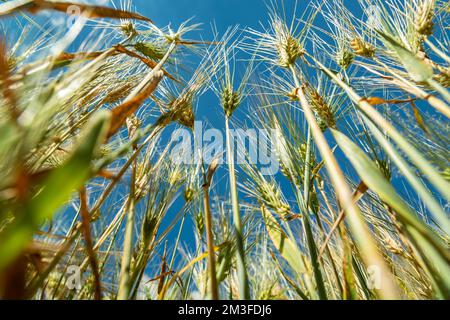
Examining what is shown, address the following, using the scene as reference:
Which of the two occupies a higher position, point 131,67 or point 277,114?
point 131,67

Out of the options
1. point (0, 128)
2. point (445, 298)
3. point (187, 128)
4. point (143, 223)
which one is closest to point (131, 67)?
point (187, 128)

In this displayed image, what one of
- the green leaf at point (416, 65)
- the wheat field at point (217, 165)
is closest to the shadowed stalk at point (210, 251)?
the wheat field at point (217, 165)

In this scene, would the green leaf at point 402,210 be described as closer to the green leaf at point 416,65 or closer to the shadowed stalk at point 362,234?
the shadowed stalk at point 362,234

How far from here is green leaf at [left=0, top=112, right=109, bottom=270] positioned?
0.30m

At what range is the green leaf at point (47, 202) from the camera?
0.30 m

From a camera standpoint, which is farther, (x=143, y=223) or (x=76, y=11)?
(x=143, y=223)

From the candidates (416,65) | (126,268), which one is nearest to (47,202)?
(126,268)

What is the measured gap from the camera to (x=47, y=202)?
310 mm

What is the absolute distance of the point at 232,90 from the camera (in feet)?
3.44

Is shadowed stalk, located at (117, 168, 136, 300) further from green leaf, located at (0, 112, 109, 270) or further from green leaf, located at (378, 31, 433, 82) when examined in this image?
green leaf, located at (378, 31, 433, 82)

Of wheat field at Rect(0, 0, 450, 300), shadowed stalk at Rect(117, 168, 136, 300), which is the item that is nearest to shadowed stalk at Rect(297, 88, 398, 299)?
wheat field at Rect(0, 0, 450, 300)

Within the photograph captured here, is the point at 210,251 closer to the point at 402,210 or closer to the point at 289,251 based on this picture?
the point at 289,251

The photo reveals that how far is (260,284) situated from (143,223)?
511 millimetres

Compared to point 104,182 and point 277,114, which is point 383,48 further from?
point 104,182
